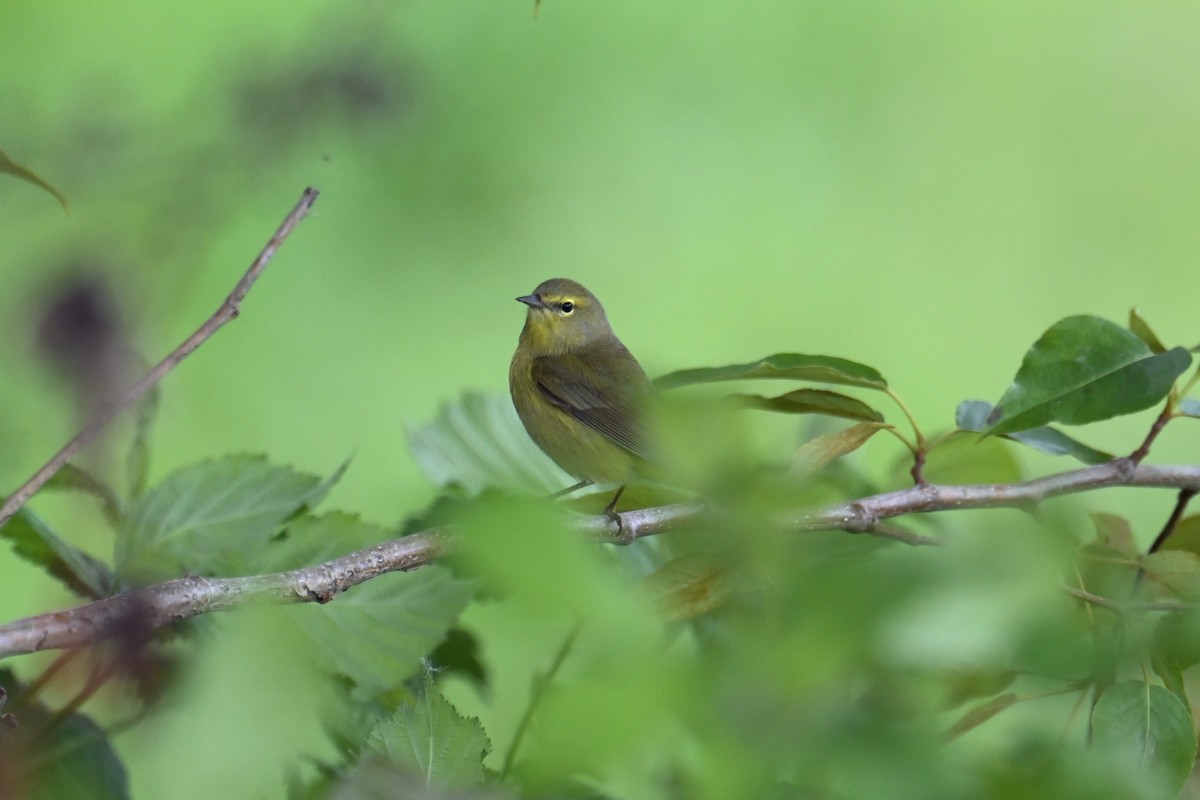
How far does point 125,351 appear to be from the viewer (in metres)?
0.52

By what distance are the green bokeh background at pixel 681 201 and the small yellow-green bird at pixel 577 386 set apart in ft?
1.41

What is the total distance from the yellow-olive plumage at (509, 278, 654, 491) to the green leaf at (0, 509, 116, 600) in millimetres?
503

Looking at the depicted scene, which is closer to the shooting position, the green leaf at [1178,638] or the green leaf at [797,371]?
the green leaf at [1178,638]

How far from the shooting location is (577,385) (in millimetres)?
1344

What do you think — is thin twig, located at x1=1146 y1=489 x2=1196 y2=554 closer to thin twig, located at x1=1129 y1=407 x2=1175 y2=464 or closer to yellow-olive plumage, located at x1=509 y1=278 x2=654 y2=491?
thin twig, located at x1=1129 y1=407 x2=1175 y2=464

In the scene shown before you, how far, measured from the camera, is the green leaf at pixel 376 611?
0.51 metres

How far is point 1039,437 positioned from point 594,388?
0.70m

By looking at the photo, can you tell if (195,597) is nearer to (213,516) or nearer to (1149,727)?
(213,516)

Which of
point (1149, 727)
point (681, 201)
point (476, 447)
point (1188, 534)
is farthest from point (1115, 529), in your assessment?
point (681, 201)

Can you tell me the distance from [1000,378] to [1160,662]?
2.29 metres

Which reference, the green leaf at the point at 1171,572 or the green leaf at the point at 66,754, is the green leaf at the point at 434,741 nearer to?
the green leaf at the point at 66,754

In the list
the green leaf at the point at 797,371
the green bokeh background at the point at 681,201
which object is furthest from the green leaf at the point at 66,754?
the green bokeh background at the point at 681,201

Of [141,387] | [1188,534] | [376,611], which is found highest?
[141,387]

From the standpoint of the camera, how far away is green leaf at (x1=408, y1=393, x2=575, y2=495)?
27.2 inches
